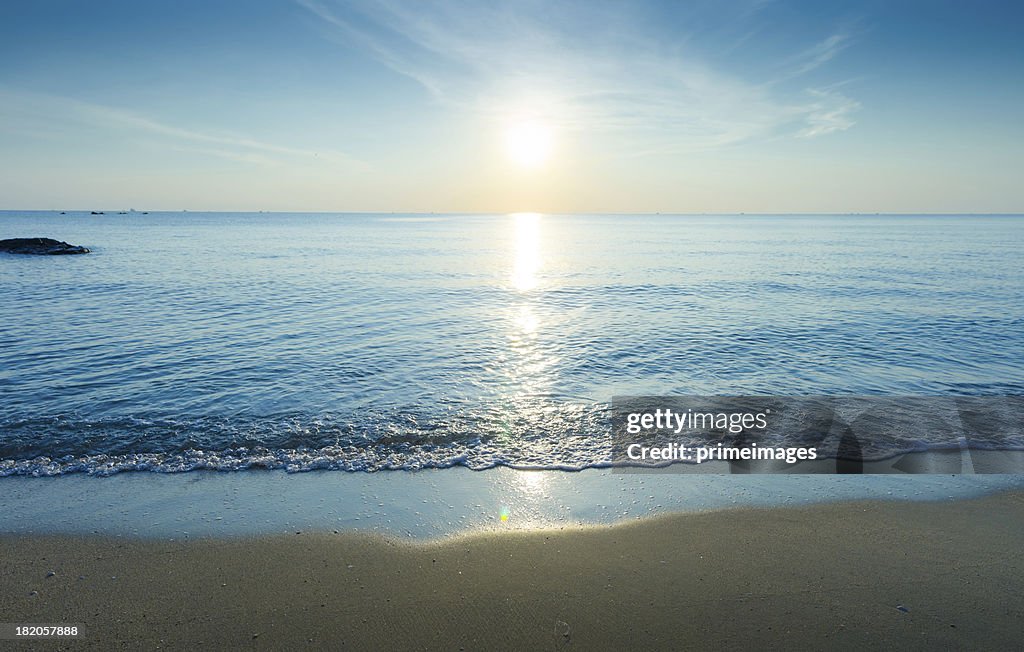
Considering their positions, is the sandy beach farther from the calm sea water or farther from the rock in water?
the rock in water

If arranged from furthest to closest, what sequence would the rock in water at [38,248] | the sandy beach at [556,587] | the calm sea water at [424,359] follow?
the rock in water at [38,248]
the calm sea water at [424,359]
the sandy beach at [556,587]

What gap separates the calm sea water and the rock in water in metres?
25.3

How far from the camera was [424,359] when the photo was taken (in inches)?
699

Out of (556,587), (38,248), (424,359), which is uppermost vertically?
(38,248)

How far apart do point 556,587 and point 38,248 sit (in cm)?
7662

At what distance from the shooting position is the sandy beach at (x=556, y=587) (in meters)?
5.65

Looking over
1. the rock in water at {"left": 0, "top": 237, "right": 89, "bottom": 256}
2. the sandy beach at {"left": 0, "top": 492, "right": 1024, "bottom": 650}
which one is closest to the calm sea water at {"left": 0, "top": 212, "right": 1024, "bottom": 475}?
the sandy beach at {"left": 0, "top": 492, "right": 1024, "bottom": 650}

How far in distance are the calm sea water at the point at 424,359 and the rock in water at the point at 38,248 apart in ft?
83.1

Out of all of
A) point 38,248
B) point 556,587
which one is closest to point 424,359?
point 556,587

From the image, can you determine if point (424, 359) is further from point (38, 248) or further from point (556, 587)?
point (38, 248)

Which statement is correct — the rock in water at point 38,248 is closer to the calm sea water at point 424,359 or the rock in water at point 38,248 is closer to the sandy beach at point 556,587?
the calm sea water at point 424,359

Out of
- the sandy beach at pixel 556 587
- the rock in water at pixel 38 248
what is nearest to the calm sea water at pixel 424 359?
the sandy beach at pixel 556 587

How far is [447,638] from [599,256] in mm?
62988

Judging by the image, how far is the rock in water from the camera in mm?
58188
